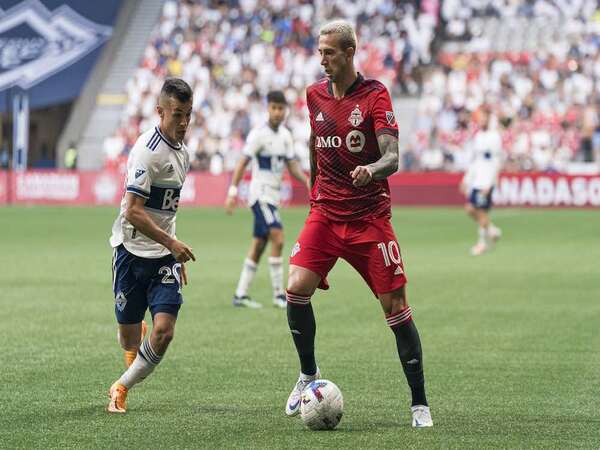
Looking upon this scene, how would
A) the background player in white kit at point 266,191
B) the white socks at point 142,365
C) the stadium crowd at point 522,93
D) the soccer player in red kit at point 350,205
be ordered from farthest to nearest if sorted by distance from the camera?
1. the stadium crowd at point 522,93
2. the background player in white kit at point 266,191
3. the white socks at point 142,365
4. the soccer player in red kit at point 350,205

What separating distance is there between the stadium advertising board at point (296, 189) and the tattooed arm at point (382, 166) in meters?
29.1

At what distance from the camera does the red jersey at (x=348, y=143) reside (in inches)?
306

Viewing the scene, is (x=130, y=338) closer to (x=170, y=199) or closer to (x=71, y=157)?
(x=170, y=199)

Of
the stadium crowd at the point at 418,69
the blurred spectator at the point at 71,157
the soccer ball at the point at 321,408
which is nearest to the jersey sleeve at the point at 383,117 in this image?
the soccer ball at the point at 321,408

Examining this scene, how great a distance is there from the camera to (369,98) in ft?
25.5

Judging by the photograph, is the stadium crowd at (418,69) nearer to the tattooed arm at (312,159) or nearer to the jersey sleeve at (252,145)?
the jersey sleeve at (252,145)

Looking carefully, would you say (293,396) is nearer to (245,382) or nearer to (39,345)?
(245,382)

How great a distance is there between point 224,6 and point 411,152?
38.1 feet

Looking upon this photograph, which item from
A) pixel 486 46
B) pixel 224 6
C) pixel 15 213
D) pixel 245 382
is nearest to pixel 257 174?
pixel 245 382

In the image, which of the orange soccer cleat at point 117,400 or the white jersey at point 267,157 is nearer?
the orange soccer cleat at point 117,400

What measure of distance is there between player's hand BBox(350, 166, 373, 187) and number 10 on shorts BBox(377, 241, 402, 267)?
63 cm

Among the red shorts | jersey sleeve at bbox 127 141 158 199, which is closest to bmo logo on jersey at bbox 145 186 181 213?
jersey sleeve at bbox 127 141 158 199

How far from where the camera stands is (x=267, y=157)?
15.4m

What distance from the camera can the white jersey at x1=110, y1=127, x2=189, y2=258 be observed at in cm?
812
